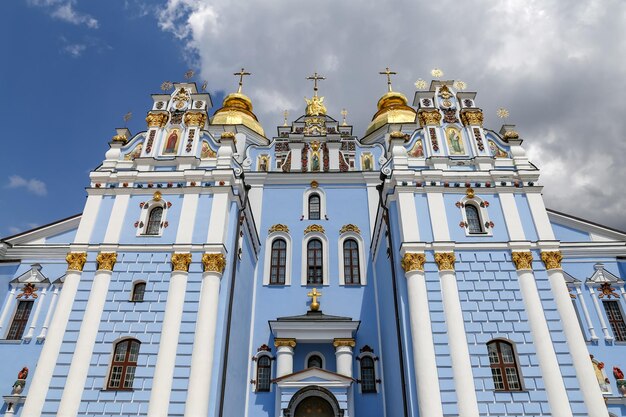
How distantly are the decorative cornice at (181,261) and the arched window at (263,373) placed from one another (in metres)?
5.24

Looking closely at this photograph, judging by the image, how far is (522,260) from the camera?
14.8 m

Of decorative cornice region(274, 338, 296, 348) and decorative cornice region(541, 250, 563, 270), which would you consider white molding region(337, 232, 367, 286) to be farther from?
decorative cornice region(541, 250, 563, 270)

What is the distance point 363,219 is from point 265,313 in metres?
6.37

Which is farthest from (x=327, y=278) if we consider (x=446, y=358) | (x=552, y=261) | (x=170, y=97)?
(x=170, y=97)

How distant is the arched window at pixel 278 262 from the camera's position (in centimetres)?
1992

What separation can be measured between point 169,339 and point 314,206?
1046 centimetres

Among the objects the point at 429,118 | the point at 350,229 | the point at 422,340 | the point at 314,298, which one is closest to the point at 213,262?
the point at 314,298

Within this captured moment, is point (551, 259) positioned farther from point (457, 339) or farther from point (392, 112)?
point (392, 112)

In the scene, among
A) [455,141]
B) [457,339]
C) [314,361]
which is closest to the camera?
[457,339]

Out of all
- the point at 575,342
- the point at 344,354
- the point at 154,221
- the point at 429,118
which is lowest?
the point at 575,342

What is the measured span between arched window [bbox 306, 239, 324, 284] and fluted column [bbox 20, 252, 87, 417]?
354 inches

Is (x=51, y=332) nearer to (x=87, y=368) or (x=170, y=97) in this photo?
(x=87, y=368)

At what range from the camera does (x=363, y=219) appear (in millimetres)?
21594

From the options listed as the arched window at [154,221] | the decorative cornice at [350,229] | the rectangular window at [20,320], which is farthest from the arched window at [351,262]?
the rectangular window at [20,320]
